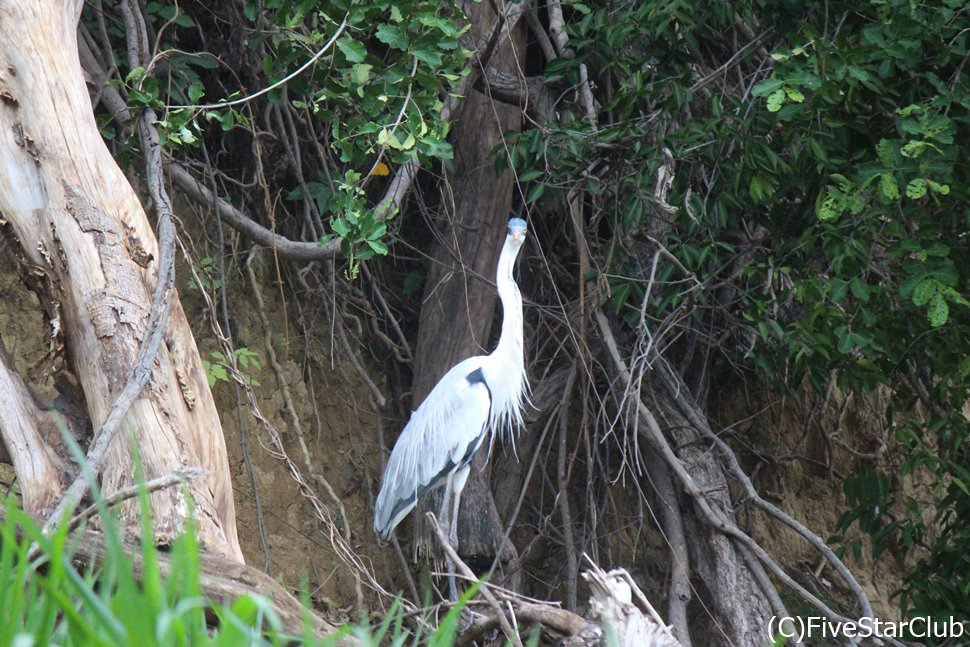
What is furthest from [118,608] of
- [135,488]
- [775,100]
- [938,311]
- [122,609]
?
[938,311]

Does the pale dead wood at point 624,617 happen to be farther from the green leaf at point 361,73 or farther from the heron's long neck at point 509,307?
the heron's long neck at point 509,307

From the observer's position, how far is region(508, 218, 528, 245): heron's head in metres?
4.16

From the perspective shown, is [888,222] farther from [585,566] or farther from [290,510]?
[290,510]

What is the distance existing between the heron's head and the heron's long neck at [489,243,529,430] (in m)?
0.04

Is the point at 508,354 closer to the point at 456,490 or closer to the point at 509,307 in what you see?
the point at 509,307

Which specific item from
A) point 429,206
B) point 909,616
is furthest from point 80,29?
point 909,616

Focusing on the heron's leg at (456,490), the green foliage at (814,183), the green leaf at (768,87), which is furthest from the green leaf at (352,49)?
the heron's leg at (456,490)

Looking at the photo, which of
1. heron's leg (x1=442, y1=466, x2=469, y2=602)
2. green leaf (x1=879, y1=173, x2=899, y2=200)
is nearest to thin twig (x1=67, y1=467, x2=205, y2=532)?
green leaf (x1=879, y1=173, x2=899, y2=200)

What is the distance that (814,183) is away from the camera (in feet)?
11.6

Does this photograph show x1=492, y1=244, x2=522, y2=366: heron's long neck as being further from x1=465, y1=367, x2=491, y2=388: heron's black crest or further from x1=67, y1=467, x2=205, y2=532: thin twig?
x1=67, y1=467, x2=205, y2=532: thin twig

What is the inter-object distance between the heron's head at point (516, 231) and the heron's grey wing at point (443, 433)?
0.70 metres

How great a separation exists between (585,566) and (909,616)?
1.46 meters

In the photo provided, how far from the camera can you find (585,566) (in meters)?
4.86

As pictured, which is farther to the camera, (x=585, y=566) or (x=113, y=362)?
(x=585, y=566)
